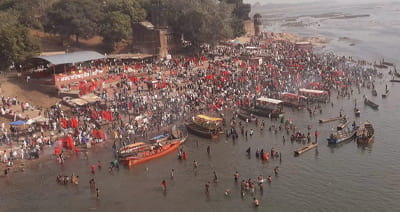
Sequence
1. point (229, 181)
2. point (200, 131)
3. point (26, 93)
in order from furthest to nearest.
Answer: point (26, 93)
point (200, 131)
point (229, 181)

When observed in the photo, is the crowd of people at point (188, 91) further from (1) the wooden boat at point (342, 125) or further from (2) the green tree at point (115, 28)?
(2) the green tree at point (115, 28)

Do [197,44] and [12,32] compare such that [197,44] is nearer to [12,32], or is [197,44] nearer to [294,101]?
[294,101]

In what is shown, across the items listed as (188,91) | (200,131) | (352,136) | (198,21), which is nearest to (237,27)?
(198,21)

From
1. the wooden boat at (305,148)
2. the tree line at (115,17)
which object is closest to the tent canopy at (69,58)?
the tree line at (115,17)

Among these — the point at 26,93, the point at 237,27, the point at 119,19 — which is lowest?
the point at 26,93

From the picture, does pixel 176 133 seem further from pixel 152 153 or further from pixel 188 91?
pixel 188 91
